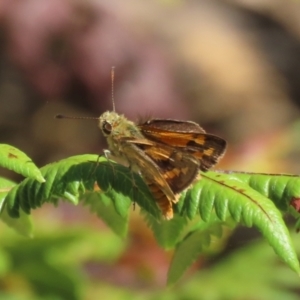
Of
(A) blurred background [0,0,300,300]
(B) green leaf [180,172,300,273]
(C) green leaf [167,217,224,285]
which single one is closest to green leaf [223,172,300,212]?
(B) green leaf [180,172,300,273]

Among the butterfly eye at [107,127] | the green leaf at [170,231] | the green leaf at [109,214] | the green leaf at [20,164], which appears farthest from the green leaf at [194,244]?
the green leaf at [20,164]

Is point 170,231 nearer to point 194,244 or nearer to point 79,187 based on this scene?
point 194,244

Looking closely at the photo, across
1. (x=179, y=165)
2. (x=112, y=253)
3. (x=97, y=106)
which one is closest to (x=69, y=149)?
(x=97, y=106)

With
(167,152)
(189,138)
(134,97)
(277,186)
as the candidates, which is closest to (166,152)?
(167,152)

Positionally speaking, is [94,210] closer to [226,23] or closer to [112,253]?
[112,253]

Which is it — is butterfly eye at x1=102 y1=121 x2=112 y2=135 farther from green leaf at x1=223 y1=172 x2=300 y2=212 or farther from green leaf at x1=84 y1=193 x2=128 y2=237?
green leaf at x1=223 y1=172 x2=300 y2=212
